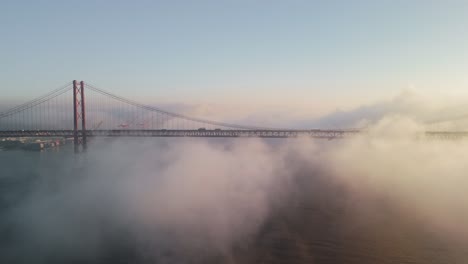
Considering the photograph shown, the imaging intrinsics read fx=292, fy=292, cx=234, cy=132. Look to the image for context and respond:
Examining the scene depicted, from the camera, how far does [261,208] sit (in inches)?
949

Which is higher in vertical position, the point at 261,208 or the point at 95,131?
the point at 95,131

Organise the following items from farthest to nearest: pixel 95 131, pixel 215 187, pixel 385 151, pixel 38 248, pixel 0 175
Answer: pixel 385 151, pixel 95 131, pixel 0 175, pixel 215 187, pixel 38 248

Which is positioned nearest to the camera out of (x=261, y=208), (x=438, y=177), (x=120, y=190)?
(x=261, y=208)

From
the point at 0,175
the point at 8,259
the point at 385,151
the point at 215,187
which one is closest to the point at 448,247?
the point at 215,187

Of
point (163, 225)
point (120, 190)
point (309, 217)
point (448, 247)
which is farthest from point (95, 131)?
point (448, 247)

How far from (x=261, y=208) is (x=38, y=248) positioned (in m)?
15.3

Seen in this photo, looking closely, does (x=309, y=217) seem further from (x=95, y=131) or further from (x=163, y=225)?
(x=95, y=131)

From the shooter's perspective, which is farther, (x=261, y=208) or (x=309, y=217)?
(x=261, y=208)

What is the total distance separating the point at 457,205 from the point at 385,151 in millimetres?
34992

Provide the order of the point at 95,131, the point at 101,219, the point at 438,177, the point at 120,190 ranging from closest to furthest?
the point at 101,219
the point at 120,190
the point at 438,177
the point at 95,131

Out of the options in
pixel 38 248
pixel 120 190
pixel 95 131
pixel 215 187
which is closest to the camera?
pixel 38 248

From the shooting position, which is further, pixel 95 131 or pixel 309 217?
pixel 95 131

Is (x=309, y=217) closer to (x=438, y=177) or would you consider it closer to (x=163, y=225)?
(x=163, y=225)

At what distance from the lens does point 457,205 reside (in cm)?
2553
